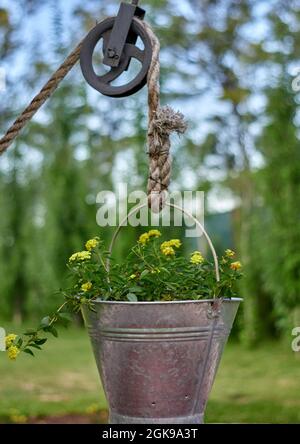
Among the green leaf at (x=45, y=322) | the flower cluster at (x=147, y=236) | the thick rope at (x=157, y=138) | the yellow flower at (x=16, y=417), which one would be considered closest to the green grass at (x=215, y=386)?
the yellow flower at (x=16, y=417)

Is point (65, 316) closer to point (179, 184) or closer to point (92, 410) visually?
point (92, 410)

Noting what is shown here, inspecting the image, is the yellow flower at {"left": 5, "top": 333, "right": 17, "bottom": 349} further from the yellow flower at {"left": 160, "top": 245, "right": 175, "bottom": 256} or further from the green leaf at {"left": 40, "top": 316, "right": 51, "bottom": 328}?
the yellow flower at {"left": 160, "top": 245, "right": 175, "bottom": 256}

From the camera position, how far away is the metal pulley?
57.1 inches

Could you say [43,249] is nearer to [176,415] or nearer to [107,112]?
[107,112]

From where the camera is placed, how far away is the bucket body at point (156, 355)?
4.21ft

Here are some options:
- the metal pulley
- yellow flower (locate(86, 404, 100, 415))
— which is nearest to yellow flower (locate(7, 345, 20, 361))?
the metal pulley

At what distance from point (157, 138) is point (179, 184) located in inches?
232

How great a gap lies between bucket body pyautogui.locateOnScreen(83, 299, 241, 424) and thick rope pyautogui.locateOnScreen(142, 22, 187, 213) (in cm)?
25

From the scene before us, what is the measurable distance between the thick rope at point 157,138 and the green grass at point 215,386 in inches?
95.3

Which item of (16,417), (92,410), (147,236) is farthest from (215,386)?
(147,236)

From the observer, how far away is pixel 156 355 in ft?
4.24

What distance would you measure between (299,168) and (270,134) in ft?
1.39

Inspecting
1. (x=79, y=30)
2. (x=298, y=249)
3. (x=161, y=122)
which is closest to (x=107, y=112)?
(x=79, y=30)

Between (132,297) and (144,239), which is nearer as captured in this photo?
(132,297)
